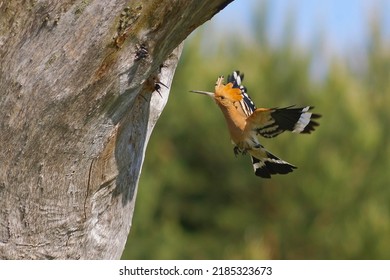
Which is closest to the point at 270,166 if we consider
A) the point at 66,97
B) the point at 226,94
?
the point at 226,94

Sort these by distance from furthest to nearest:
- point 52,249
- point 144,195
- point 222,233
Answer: point 222,233, point 144,195, point 52,249

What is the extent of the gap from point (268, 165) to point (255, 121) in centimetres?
29

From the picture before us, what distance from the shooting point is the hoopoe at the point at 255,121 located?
11.1 feet

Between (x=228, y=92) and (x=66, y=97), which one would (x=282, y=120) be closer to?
(x=228, y=92)

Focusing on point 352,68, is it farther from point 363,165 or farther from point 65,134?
point 65,134

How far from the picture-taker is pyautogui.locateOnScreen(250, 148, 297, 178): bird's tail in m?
3.72

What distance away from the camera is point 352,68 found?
13.6 m

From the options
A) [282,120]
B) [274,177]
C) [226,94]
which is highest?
[274,177]

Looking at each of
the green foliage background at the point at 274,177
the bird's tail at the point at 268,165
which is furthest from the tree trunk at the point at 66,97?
the green foliage background at the point at 274,177

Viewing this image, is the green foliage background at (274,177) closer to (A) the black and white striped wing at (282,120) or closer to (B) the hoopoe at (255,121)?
(B) the hoopoe at (255,121)

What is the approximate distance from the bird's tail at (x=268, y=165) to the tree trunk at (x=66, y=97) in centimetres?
84

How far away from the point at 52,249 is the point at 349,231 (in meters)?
8.83

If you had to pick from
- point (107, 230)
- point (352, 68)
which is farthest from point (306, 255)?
point (107, 230)

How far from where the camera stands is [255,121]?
11.7 ft
